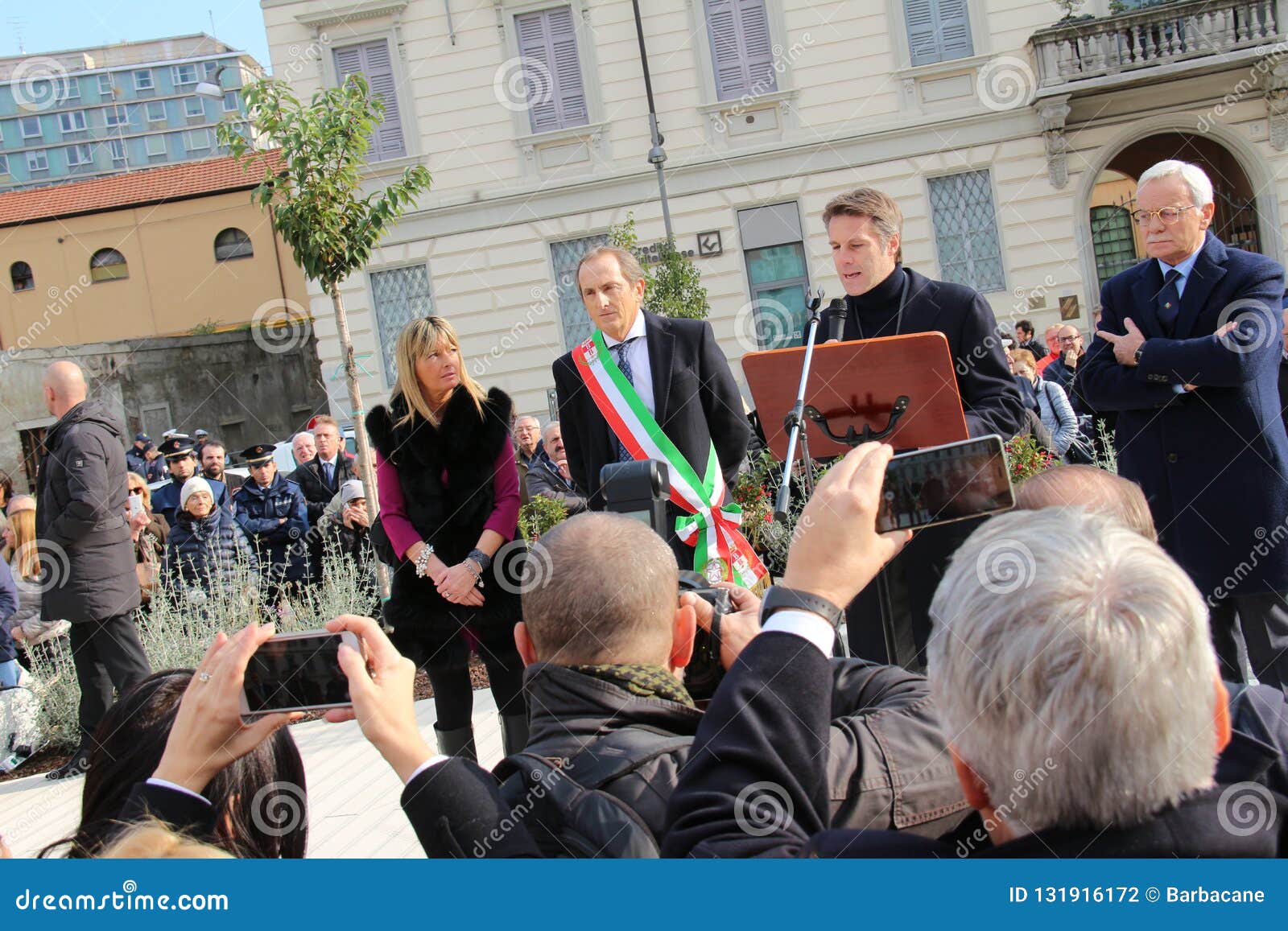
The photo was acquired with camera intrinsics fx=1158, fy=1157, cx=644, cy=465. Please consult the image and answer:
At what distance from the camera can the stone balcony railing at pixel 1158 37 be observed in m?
18.5

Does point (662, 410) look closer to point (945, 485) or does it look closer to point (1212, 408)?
point (1212, 408)

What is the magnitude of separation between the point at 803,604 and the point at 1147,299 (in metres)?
2.89

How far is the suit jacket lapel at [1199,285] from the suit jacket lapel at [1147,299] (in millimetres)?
82

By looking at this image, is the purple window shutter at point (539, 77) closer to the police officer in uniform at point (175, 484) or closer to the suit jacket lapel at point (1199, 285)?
the police officer in uniform at point (175, 484)

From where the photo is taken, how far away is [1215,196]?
57.5ft

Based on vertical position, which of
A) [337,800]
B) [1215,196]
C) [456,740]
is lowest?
[337,800]

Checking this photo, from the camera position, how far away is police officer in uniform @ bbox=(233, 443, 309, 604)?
8523 mm

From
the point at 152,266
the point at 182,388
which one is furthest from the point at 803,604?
the point at 152,266

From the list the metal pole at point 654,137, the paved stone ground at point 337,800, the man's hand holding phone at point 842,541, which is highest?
the metal pole at point 654,137

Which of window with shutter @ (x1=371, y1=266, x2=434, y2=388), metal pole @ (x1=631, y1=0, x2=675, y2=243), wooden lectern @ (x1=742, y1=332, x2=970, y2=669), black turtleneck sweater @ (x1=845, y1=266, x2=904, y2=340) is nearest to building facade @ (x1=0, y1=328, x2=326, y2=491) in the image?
window with shutter @ (x1=371, y1=266, x2=434, y2=388)

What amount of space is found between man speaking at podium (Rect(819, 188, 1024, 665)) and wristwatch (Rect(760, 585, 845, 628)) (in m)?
1.97

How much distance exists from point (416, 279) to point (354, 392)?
12224mm

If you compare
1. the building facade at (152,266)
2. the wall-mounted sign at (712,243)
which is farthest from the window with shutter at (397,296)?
the building facade at (152,266)

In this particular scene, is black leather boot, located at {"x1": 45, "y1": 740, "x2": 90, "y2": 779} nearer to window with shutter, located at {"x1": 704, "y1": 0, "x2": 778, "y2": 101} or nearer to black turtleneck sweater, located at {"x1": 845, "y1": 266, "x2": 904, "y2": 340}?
black turtleneck sweater, located at {"x1": 845, "y1": 266, "x2": 904, "y2": 340}
